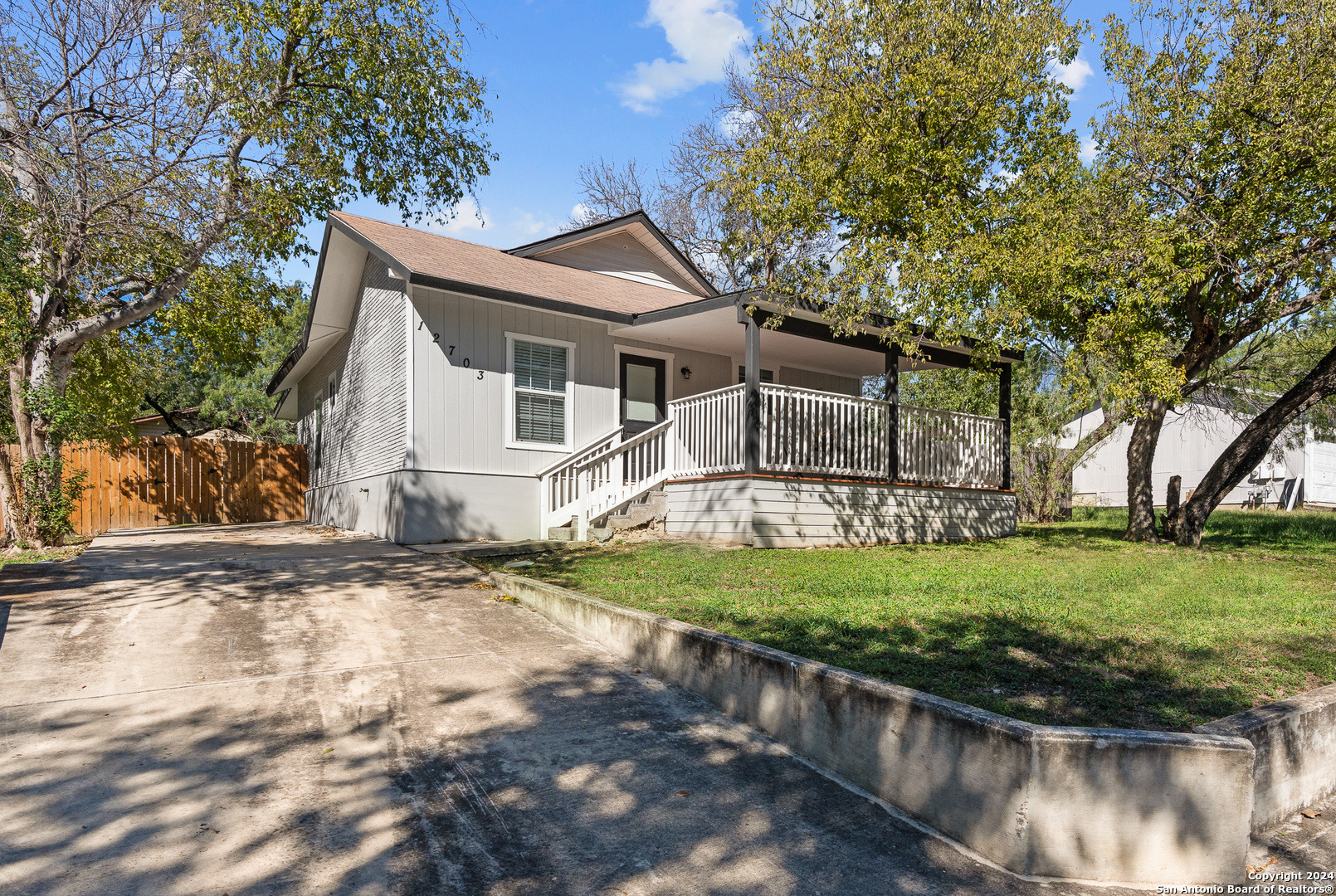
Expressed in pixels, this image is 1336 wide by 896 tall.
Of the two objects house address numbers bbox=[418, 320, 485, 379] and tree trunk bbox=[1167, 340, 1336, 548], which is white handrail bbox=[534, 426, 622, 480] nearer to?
house address numbers bbox=[418, 320, 485, 379]

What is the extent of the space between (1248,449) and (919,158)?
21.5ft

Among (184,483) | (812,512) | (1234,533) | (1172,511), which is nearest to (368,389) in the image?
(184,483)

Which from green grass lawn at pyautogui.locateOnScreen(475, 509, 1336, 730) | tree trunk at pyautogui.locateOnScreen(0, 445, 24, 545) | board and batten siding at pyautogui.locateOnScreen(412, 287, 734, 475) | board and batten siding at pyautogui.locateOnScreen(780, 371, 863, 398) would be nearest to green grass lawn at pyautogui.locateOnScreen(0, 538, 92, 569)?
tree trunk at pyautogui.locateOnScreen(0, 445, 24, 545)

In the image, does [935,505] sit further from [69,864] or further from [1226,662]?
[69,864]

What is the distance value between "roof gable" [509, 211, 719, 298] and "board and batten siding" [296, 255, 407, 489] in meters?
3.05

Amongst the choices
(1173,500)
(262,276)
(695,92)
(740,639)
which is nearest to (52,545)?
(262,276)

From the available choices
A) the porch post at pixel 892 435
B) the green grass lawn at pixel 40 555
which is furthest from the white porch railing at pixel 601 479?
the green grass lawn at pixel 40 555

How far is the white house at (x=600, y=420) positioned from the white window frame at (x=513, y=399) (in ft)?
0.09

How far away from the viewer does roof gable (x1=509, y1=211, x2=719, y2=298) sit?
48.6ft

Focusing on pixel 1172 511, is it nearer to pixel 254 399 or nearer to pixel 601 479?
pixel 601 479

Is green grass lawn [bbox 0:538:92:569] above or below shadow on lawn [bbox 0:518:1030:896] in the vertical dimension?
above

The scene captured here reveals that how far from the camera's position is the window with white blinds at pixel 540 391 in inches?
464

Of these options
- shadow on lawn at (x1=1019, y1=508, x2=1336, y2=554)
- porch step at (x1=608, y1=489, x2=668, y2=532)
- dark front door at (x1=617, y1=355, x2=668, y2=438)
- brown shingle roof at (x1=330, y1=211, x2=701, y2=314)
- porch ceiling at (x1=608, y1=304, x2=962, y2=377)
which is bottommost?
shadow on lawn at (x1=1019, y1=508, x2=1336, y2=554)

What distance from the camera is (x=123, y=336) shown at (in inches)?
609
